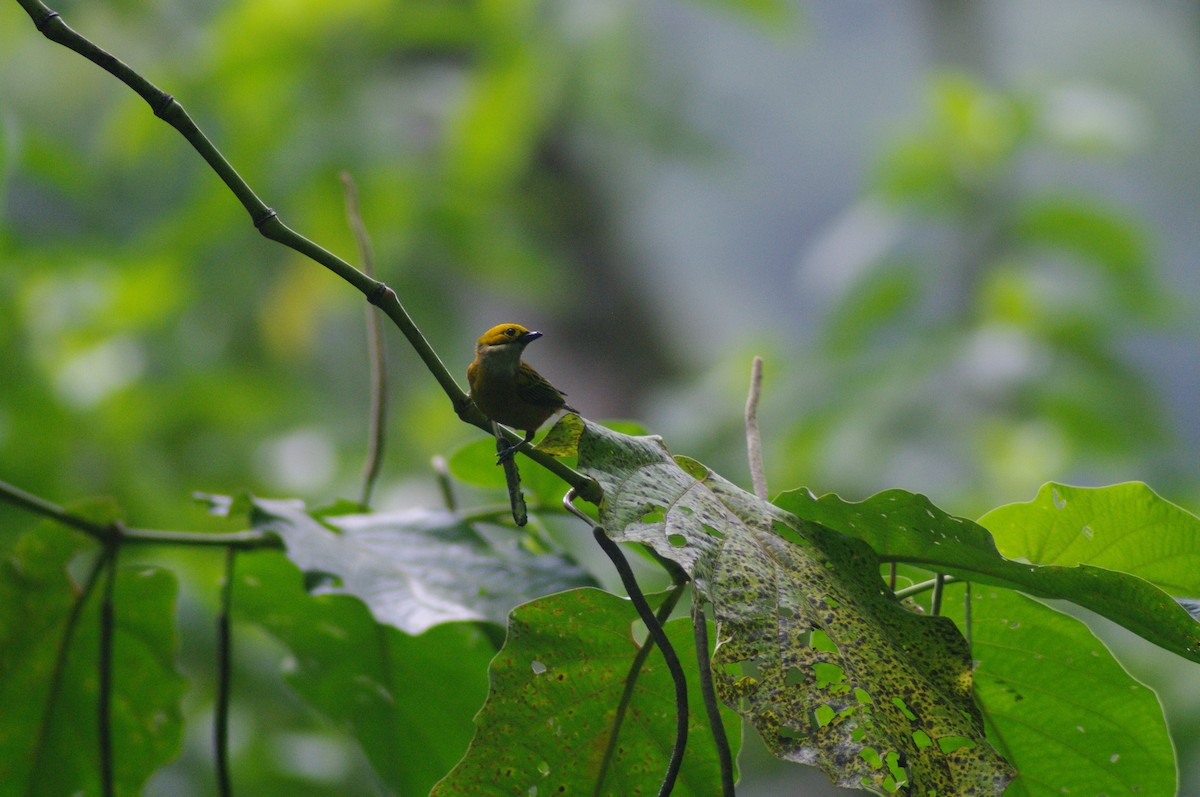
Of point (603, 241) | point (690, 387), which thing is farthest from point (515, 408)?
point (603, 241)

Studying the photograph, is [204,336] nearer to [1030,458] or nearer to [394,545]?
[1030,458]

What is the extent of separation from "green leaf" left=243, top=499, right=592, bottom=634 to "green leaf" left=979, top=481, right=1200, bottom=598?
1.20 ft

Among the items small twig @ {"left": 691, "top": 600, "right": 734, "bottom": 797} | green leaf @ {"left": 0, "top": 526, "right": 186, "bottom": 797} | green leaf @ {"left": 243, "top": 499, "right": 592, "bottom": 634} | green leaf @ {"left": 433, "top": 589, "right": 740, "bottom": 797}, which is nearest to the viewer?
small twig @ {"left": 691, "top": 600, "right": 734, "bottom": 797}

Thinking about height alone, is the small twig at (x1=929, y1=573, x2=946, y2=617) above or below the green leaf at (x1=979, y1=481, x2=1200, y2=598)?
below

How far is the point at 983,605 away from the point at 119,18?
9.08 feet

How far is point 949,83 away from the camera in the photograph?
2.70 metres

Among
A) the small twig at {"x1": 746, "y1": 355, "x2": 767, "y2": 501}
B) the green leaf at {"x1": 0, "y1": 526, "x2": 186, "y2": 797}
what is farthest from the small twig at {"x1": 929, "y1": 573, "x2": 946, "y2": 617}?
the green leaf at {"x1": 0, "y1": 526, "x2": 186, "y2": 797}

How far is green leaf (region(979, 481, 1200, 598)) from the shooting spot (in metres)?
0.68

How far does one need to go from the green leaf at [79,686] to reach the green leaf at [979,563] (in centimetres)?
69

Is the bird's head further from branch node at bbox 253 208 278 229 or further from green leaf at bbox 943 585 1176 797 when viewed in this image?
green leaf at bbox 943 585 1176 797

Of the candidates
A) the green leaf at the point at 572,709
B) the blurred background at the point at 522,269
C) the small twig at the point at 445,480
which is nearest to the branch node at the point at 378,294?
the green leaf at the point at 572,709

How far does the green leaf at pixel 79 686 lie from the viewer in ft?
3.22

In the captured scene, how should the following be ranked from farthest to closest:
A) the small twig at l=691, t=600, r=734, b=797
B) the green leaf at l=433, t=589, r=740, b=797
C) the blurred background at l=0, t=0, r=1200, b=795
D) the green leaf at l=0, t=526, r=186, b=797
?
1. the blurred background at l=0, t=0, r=1200, b=795
2. the green leaf at l=0, t=526, r=186, b=797
3. the green leaf at l=433, t=589, r=740, b=797
4. the small twig at l=691, t=600, r=734, b=797

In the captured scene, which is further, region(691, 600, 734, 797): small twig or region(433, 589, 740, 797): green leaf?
region(433, 589, 740, 797): green leaf
